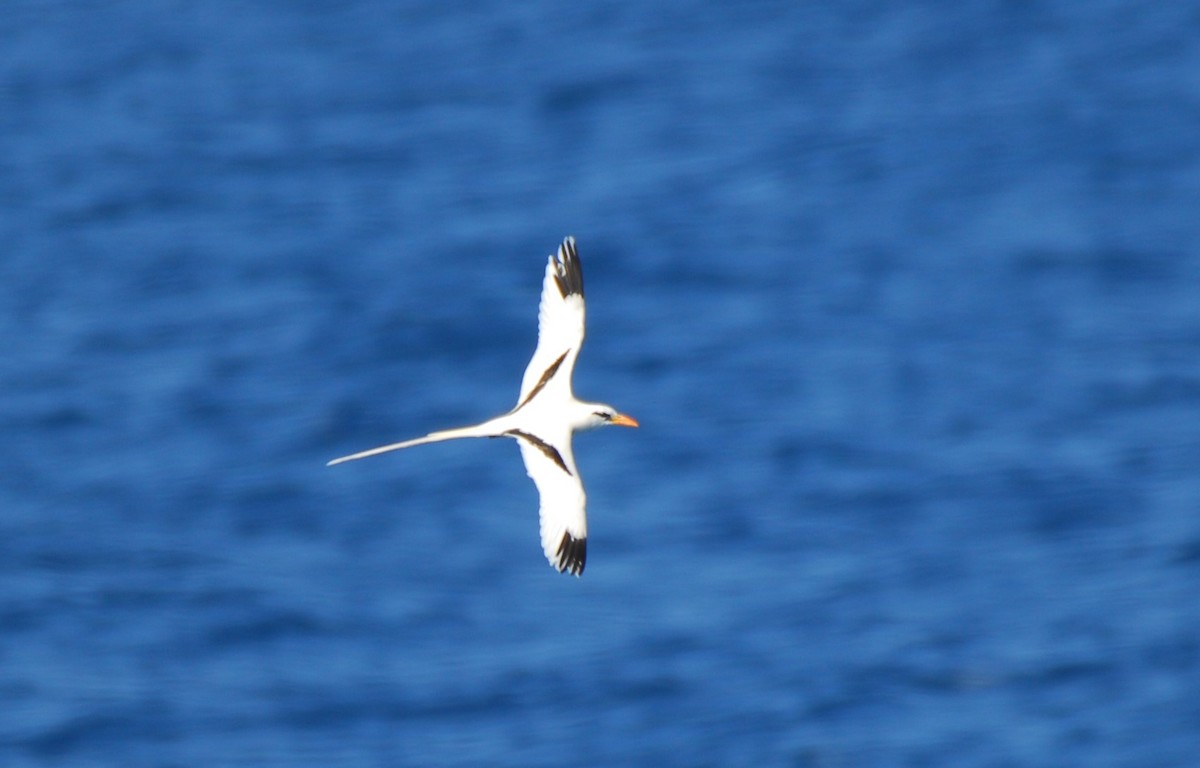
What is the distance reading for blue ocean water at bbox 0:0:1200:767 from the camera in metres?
37.5

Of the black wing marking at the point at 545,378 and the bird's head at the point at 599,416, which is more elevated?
the black wing marking at the point at 545,378

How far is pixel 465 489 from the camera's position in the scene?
1700 inches

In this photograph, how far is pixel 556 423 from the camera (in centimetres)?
1627

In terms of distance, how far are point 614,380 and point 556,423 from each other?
30214mm

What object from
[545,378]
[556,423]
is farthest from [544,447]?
[545,378]

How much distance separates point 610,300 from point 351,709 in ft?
49.9

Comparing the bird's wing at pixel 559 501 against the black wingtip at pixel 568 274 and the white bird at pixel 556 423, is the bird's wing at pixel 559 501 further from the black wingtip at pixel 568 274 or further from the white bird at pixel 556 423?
the black wingtip at pixel 568 274

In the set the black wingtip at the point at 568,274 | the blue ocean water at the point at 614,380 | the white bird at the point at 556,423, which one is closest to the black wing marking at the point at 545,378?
the white bird at the point at 556,423

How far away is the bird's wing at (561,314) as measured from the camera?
1717cm

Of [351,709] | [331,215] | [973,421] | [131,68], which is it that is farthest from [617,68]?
[351,709]

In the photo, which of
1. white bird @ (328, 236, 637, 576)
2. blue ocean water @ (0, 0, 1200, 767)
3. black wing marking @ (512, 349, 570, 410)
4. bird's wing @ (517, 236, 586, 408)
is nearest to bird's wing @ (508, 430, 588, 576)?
white bird @ (328, 236, 637, 576)

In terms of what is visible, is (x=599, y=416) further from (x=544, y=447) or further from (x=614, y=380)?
(x=614, y=380)

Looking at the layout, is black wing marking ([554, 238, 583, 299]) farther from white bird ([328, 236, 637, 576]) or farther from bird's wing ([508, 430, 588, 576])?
bird's wing ([508, 430, 588, 576])

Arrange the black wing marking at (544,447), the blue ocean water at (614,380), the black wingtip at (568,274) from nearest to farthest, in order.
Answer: the black wing marking at (544,447), the black wingtip at (568,274), the blue ocean water at (614,380)
